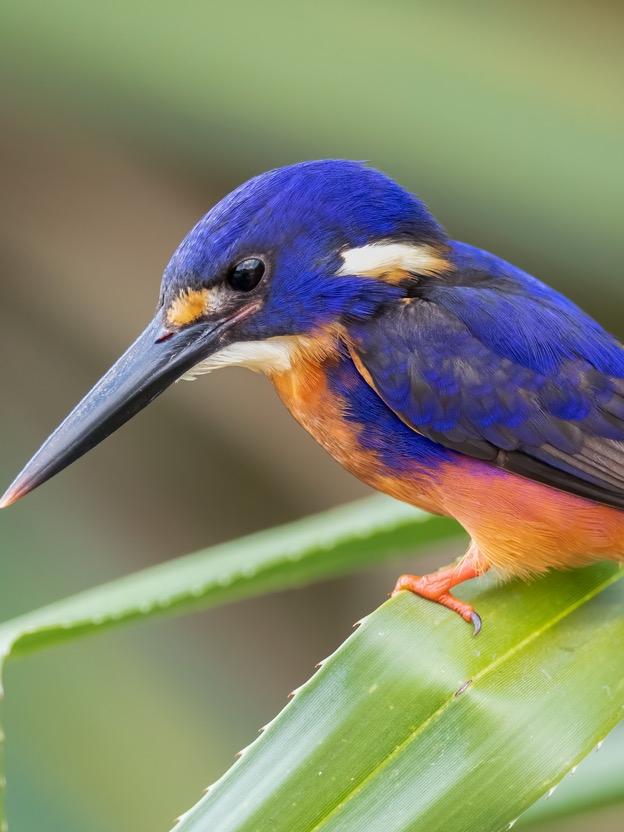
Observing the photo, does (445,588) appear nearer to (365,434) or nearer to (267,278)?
(365,434)

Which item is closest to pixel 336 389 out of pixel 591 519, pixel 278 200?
pixel 278 200

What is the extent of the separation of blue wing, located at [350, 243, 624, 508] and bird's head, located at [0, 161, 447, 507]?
0.24 feet

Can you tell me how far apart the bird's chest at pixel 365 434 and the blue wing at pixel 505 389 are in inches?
1.1

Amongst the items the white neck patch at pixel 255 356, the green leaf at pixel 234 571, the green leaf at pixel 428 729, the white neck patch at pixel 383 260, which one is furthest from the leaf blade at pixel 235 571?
the white neck patch at pixel 383 260

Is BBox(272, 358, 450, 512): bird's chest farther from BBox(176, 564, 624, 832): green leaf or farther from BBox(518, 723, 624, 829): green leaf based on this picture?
BBox(518, 723, 624, 829): green leaf

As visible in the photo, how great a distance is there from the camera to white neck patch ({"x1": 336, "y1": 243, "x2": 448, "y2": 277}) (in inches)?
66.0

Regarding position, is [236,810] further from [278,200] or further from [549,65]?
[549,65]

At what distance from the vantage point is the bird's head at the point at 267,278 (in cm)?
156

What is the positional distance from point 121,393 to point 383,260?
1.34 ft

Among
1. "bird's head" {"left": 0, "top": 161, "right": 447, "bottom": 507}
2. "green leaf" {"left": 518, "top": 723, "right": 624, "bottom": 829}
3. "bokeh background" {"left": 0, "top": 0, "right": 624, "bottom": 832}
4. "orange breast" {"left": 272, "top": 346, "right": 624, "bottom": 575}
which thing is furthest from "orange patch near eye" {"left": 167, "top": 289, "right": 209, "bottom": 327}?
"bokeh background" {"left": 0, "top": 0, "right": 624, "bottom": 832}

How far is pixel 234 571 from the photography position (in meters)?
1.40

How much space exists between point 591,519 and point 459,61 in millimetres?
1071

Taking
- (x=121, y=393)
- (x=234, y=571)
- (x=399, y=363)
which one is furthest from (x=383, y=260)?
(x=234, y=571)

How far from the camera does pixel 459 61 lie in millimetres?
2314
